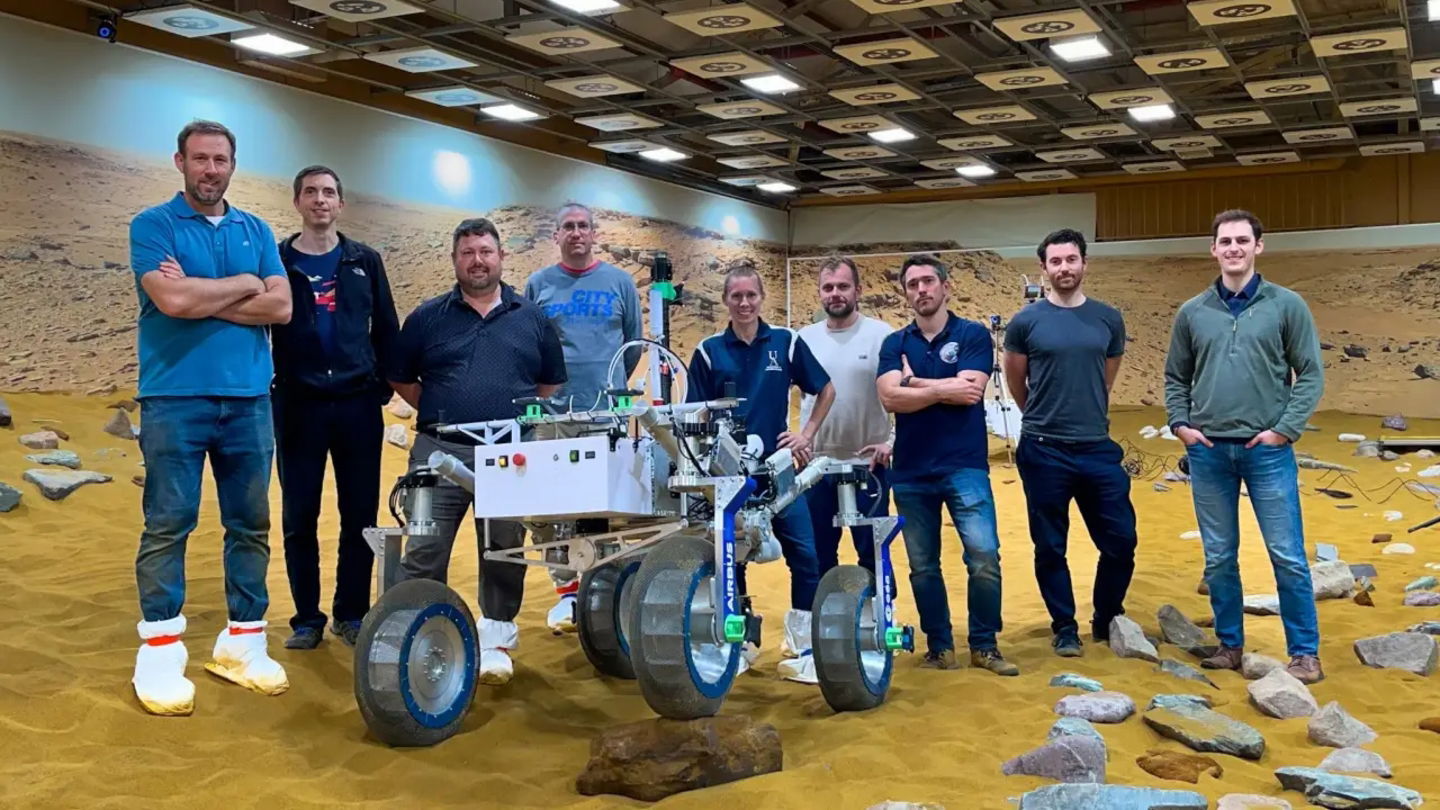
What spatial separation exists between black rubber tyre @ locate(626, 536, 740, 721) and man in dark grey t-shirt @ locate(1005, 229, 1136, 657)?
6.30 feet

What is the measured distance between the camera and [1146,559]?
24.2ft

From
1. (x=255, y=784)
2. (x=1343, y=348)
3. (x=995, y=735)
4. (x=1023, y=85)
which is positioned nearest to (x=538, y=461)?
(x=255, y=784)

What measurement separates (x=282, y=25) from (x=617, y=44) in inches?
91.0

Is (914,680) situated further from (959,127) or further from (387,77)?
(959,127)

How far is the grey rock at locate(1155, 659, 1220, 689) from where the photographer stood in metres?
4.47

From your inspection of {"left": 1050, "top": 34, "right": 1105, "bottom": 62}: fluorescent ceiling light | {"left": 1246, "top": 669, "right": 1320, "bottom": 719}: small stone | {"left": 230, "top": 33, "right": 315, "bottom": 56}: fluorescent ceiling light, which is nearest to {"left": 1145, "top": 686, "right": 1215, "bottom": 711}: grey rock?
{"left": 1246, "top": 669, "right": 1320, "bottom": 719}: small stone

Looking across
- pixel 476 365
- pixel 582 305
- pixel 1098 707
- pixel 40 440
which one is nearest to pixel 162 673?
pixel 476 365

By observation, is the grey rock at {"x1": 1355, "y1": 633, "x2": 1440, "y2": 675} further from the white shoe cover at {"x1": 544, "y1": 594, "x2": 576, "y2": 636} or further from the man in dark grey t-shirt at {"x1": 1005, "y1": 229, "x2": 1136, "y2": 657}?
the white shoe cover at {"x1": 544, "y1": 594, "x2": 576, "y2": 636}

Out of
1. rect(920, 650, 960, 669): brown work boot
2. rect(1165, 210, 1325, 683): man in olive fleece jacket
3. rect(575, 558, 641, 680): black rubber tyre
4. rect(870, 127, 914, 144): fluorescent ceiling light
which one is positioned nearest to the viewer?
rect(1165, 210, 1325, 683): man in olive fleece jacket

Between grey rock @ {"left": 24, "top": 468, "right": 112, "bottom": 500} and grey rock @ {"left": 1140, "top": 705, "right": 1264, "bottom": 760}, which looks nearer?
grey rock @ {"left": 1140, "top": 705, "right": 1264, "bottom": 760}

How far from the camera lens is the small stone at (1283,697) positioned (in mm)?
3975

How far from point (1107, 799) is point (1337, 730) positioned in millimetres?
1209

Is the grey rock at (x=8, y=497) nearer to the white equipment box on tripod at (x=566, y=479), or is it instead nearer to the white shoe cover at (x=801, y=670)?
the white equipment box on tripod at (x=566, y=479)

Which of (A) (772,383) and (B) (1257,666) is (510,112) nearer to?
(A) (772,383)
